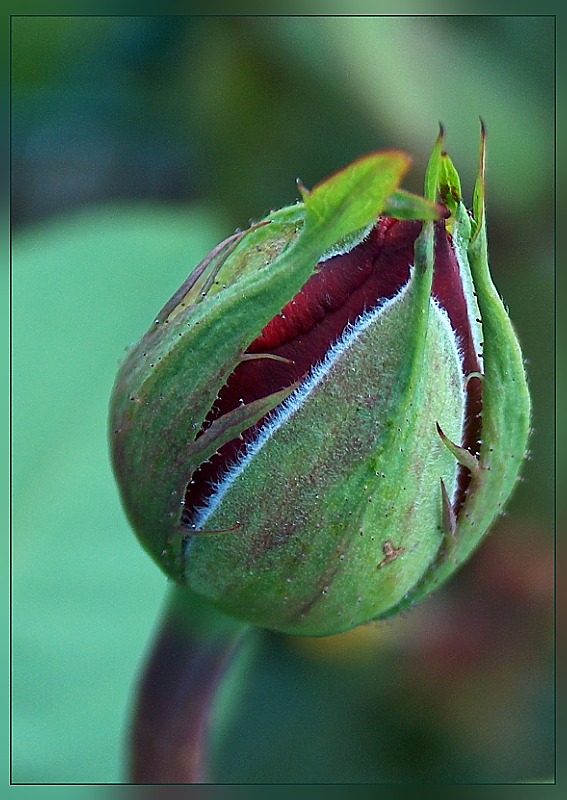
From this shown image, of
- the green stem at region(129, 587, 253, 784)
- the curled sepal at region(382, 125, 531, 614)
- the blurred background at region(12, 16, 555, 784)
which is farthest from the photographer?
the blurred background at region(12, 16, 555, 784)

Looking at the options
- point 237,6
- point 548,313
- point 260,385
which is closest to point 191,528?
point 260,385

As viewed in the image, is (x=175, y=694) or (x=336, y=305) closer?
(x=336, y=305)

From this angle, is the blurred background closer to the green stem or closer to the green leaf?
the green stem

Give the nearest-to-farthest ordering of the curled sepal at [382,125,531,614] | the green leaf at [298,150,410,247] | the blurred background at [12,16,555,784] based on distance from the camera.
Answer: the green leaf at [298,150,410,247]
the curled sepal at [382,125,531,614]
the blurred background at [12,16,555,784]

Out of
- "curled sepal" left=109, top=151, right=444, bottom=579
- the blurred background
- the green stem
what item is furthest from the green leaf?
the blurred background

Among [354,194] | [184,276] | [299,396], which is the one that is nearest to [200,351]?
[299,396]

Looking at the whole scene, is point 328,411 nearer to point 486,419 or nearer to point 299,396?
point 299,396

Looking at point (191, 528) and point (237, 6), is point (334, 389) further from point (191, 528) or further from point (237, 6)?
point (237, 6)
